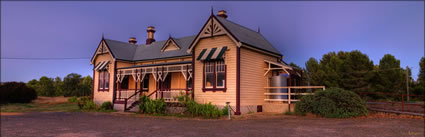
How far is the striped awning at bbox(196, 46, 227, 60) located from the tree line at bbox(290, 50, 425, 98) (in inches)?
809

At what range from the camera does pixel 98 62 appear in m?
27.8

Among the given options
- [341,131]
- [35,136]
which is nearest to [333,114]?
[341,131]

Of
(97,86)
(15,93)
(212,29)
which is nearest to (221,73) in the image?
(212,29)

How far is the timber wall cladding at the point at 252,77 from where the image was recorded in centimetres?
1812

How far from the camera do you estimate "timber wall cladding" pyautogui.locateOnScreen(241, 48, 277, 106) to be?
18125 mm

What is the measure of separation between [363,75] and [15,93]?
139 ft

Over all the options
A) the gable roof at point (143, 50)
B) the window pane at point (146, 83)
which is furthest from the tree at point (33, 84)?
the window pane at point (146, 83)

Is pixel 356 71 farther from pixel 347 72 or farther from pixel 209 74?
pixel 209 74

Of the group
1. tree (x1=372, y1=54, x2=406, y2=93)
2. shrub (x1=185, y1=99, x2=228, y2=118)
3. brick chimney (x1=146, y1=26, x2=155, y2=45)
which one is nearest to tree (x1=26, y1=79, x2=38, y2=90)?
brick chimney (x1=146, y1=26, x2=155, y2=45)

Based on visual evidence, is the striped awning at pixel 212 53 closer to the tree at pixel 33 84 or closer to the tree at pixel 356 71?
the tree at pixel 356 71

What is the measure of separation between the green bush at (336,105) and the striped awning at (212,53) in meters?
5.85

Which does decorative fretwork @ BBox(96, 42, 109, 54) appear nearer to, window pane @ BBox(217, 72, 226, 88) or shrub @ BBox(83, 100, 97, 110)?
shrub @ BBox(83, 100, 97, 110)

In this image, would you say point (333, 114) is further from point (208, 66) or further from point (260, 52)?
point (208, 66)

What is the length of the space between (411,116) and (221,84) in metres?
10.5
